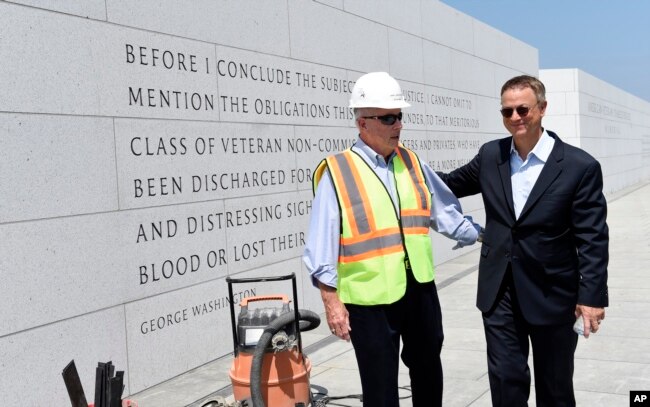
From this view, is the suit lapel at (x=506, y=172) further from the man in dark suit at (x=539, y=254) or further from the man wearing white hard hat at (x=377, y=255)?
the man wearing white hard hat at (x=377, y=255)

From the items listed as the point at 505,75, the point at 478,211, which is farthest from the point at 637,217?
the point at 478,211

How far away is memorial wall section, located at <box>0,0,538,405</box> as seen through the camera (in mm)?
4504

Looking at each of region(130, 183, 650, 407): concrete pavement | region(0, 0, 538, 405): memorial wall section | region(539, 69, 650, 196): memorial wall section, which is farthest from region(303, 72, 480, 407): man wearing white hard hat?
region(539, 69, 650, 196): memorial wall section

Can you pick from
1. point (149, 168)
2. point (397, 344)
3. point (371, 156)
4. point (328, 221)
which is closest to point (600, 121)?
point (149, 168)

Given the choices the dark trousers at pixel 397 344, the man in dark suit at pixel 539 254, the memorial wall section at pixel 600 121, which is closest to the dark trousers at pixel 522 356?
the man in dark suit at pixel 539 254

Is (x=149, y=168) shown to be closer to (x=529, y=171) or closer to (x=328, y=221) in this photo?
(x=328, y=221)

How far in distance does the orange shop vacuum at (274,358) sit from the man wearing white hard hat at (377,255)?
2.16ft

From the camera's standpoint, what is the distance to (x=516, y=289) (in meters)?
3.41

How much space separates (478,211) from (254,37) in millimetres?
7054

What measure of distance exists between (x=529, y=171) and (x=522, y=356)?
88cm

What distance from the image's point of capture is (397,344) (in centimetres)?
338

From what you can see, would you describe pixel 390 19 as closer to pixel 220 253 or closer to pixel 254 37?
pixel 254 37

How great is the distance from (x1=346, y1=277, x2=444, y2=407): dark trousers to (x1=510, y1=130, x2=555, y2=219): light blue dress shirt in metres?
0.58

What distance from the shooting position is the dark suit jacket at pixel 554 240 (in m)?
3.26
